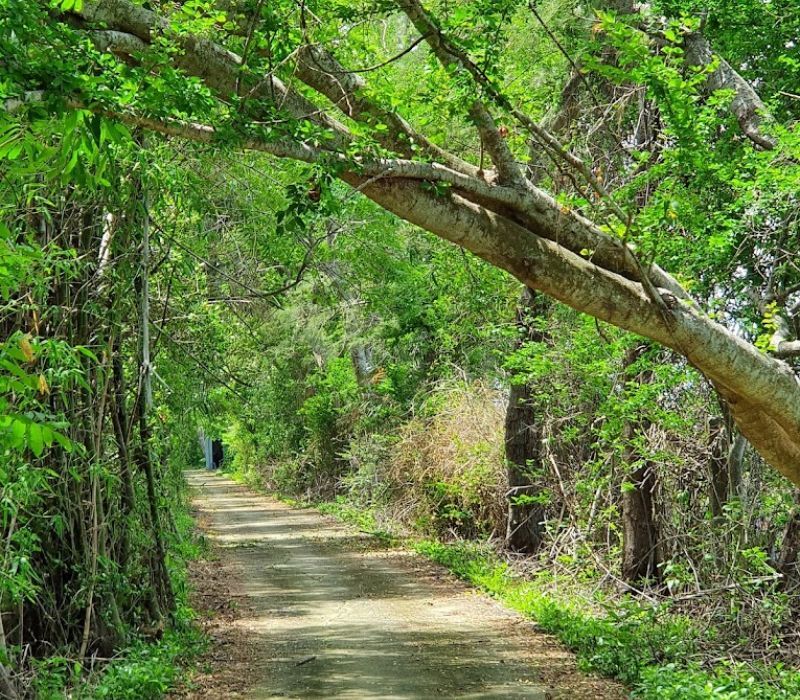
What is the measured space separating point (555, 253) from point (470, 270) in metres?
6.83

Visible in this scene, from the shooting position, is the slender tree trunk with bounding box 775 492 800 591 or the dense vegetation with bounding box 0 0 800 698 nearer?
the dense vegetation with bounding box 0 0 800 698

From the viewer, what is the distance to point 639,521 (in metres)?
11.9

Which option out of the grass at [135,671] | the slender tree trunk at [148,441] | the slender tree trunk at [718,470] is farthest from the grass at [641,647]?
the slender tree trunk at [148,441]

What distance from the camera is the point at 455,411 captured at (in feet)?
58.8

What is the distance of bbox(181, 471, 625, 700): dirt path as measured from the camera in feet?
28.1

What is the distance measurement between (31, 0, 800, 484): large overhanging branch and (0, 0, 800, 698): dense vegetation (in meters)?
0.02

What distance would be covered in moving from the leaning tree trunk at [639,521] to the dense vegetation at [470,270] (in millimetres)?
36

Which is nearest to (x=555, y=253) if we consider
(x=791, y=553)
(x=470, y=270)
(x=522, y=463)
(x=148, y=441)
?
(x=791, y=553)

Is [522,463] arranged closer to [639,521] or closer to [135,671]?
[639,521]

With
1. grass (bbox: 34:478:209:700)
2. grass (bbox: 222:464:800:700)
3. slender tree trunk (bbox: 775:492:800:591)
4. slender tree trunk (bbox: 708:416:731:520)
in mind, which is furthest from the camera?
slender tree trunk (bbox: 708:416:731:520)

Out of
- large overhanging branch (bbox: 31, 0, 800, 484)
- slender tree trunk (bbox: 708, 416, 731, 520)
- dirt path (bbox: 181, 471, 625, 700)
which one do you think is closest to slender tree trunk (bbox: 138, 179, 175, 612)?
dirt path (bbox: 181, 471, 625, 700)

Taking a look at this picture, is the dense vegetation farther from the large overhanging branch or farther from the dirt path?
the dirt path

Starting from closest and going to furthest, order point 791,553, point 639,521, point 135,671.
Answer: point 135,671 < point 791,553 < point 639,521

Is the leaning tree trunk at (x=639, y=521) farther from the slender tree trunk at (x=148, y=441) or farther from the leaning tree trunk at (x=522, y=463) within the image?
the slender tree trunk at (x=148, y=441)
